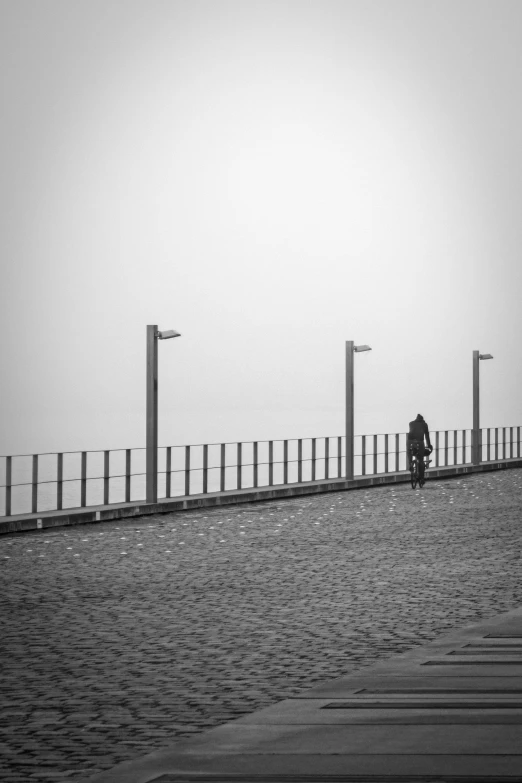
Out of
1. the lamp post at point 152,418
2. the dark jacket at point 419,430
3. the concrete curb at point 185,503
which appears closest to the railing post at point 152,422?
the lamp post at point 152,418

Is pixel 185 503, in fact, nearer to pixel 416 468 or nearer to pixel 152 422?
pixel 152 422

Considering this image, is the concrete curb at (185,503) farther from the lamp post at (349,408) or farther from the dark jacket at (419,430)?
the dark jacket at (419,430)

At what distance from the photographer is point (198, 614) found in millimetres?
11469

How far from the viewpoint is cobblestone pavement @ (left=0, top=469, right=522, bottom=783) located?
7.22m

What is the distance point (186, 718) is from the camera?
23.6 feet

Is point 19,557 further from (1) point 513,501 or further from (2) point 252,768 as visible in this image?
(1) point 513,501

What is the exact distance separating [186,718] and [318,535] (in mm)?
13101

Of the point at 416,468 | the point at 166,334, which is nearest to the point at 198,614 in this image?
the point at 166,334

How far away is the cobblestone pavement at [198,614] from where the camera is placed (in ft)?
23.7

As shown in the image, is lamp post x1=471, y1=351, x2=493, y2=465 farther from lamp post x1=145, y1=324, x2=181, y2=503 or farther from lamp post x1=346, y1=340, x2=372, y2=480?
lamp post x1=145, y1=324, x2=181, y2=503

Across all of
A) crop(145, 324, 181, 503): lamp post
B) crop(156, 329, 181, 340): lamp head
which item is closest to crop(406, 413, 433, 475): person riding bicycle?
crop(156, 329, 181, 340): lamp head

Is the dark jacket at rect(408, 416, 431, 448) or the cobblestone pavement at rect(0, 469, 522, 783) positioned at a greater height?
the dark jacket at rect(408, 416, 431, 448)

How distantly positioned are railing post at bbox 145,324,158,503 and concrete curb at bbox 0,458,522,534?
0.36 m

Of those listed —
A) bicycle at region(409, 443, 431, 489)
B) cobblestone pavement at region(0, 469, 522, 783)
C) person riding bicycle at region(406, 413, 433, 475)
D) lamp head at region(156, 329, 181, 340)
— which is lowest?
cobblestone pavement at region(0, 469, 522, 783)
